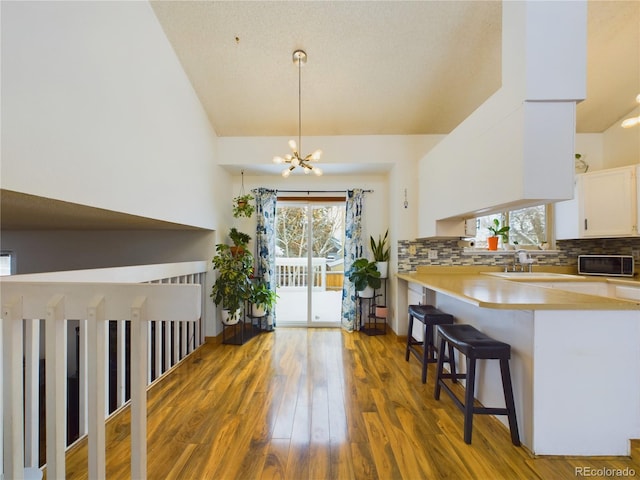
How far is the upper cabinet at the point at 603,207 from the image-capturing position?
2938 mm

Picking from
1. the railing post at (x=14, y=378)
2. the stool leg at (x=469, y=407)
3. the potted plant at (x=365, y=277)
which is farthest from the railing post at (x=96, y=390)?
the potted plant at (x=365, y=277)

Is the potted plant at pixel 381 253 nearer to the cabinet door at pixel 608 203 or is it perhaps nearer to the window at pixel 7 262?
the cabinet door at pixel 608 203

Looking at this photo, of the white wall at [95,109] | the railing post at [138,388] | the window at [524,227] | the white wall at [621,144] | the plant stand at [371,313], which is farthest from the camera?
the plant stand at [371,313]

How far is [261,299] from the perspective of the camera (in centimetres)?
358

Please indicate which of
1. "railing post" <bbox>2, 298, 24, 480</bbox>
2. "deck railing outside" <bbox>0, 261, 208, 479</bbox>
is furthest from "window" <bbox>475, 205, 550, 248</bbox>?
"railing post" <bbox>2, 298, 24, 480</bbox>

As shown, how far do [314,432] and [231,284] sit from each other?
6.69 feet

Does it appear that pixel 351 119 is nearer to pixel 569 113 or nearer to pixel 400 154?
pixel 400 154

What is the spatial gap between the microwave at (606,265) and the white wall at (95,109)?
186 inches

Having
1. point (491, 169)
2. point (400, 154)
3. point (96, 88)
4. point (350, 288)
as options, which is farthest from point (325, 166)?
point (96, 88)

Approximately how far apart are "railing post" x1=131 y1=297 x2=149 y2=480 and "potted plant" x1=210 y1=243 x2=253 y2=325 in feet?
8.21

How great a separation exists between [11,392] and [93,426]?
0.32 meters

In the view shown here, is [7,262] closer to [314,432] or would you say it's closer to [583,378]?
[314,432]

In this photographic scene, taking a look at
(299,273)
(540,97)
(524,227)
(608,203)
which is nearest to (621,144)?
(608,203)

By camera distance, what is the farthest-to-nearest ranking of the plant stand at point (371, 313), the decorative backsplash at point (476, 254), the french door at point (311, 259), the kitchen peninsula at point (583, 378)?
the french door at point (311, 259) < the plant stand at point (371, 313) < the decorative backsplash at point (476, 254) < the kitchen peninsula at point (583, 378)
